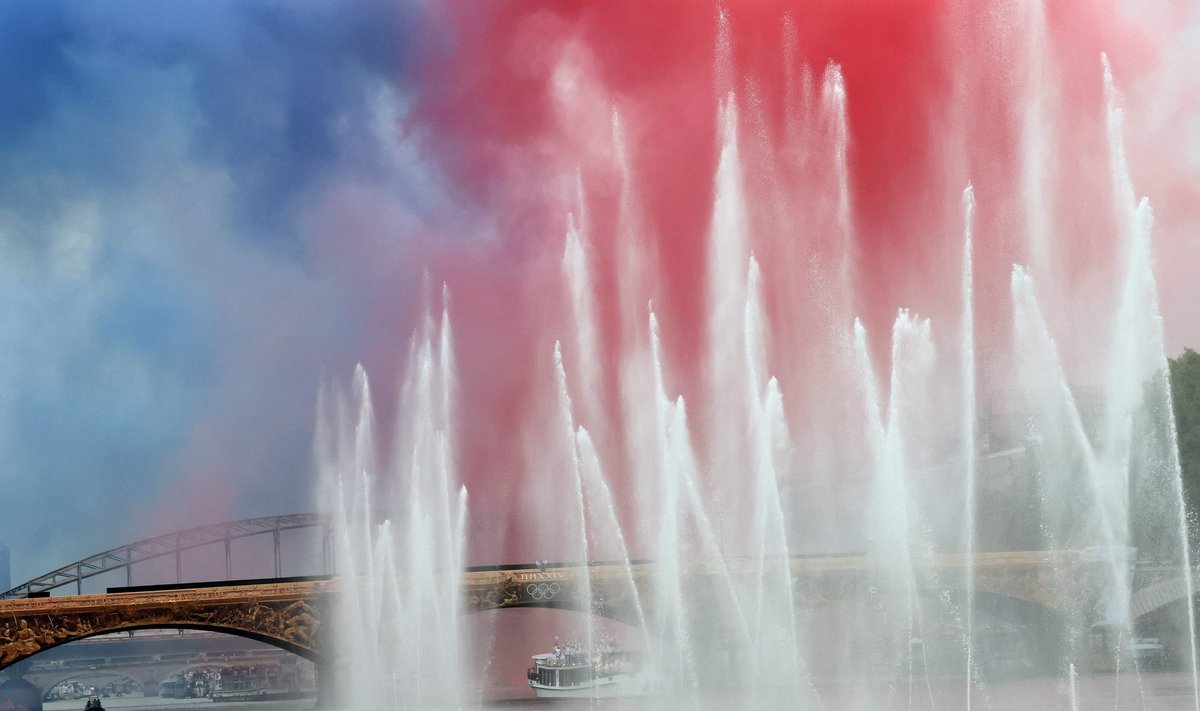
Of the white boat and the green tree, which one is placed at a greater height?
the green tree

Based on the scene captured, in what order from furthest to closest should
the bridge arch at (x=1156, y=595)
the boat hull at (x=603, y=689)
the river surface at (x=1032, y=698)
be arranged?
the boat hull at (x=603, y=689) < the bridge arch at (x=1156, y=595) < the river surface at (x=1032, y=698)

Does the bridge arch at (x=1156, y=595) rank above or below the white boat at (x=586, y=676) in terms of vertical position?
above

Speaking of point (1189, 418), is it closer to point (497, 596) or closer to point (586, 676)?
point (586, 676)

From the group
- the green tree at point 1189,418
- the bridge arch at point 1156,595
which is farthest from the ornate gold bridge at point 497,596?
the green tree at point 1189,418

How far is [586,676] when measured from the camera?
240ft

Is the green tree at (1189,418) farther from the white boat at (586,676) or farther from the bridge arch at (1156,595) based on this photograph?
the white boat at (586,676)

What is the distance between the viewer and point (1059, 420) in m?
67.8

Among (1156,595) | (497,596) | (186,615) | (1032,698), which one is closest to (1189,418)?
(1156,595)

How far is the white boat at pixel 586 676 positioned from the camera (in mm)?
70000

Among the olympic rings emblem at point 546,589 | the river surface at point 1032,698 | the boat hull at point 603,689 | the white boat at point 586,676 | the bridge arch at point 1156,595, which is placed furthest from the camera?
the white boat at point 586,676

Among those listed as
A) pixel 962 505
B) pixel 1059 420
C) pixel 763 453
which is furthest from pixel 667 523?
pixel 962 505

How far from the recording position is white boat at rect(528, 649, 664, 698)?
7000 cm

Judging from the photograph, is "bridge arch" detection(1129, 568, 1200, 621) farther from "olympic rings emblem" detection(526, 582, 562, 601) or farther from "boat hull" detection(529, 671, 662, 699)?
"olympic rings emblem" detection(526, 582, 562, 601)

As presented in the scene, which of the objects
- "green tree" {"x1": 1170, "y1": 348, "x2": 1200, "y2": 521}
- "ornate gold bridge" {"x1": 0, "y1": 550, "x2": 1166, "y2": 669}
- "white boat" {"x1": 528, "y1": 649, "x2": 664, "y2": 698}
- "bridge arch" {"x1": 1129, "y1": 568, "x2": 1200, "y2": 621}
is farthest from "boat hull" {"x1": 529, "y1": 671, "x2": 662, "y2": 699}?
"green tree" {"x1": 1170, "y1": 348, "x2": 1200, "y2": 521}
